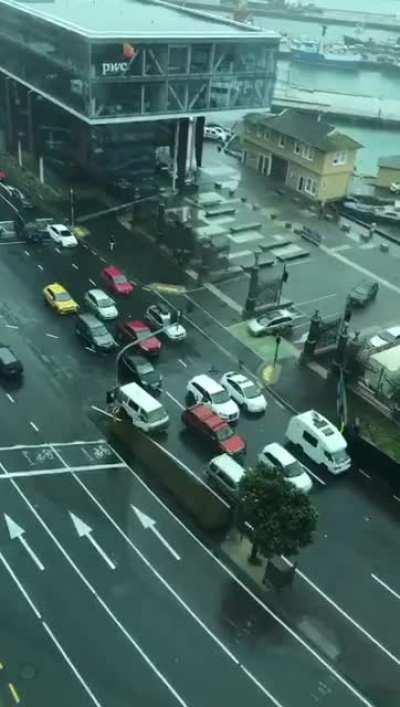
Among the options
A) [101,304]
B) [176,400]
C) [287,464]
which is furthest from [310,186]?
[287,464]

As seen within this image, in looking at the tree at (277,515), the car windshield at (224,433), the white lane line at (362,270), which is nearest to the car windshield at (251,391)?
the car windshield at (224,433)

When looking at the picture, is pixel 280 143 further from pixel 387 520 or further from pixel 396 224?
pixel 387 520

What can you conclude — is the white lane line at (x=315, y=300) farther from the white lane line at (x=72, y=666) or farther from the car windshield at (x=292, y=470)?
the white lane line at (x=72, y=666)

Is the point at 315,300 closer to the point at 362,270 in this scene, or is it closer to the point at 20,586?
the point at 362,270

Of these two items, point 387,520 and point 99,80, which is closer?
point 387,520

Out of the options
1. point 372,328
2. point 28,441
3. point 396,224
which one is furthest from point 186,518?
point 396,224

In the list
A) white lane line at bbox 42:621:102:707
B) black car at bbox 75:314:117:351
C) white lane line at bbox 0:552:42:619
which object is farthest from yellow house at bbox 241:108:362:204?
white lane line at bbox 42:621:102:707

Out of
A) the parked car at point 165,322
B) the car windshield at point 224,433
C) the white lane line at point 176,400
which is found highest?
the car windshield at point 224,433
